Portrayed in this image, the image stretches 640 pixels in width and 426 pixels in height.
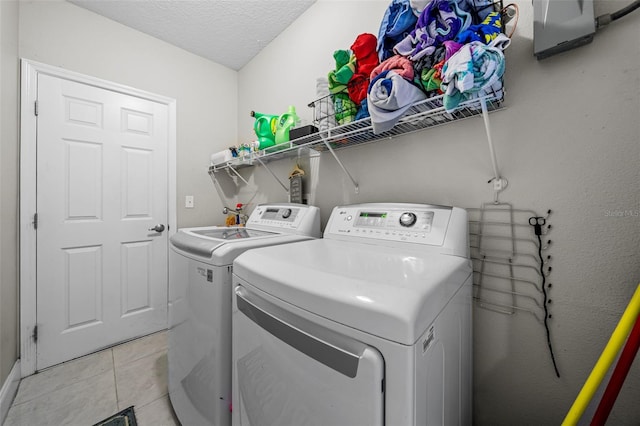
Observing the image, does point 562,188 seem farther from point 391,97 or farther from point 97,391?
point 97,391

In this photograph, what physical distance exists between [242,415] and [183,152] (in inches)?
92.3

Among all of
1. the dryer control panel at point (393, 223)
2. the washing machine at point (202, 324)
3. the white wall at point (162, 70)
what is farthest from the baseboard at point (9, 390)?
the dryer control panel at point (393, 223)

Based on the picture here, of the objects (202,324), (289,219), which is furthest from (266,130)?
(202,324)

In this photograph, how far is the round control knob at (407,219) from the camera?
1041mm

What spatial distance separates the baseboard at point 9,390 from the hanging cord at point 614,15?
3143 mm

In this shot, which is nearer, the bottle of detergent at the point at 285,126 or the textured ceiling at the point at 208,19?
the bottle of detergent at the point at 285,126

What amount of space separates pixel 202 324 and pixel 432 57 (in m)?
1.44

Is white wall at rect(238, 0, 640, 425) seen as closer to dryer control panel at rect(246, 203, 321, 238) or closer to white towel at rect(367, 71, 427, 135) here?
white towel at rect(367, 71, 427, 135)

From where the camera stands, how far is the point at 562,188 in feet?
2.90

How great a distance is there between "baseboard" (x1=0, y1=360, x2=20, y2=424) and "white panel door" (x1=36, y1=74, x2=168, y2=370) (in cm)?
14

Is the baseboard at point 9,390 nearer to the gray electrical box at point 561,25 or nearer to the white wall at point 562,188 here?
the white wall at point 562,188

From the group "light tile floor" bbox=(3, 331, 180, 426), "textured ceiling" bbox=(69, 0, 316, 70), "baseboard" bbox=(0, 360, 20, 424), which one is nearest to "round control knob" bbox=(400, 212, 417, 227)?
"light tile floor" bbox=(3, 331, 180, 426)

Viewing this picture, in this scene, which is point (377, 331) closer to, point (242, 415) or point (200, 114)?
point (242, 415)

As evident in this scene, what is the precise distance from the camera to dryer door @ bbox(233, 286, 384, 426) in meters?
0.51
